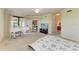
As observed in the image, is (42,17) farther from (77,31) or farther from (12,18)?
(77,31)

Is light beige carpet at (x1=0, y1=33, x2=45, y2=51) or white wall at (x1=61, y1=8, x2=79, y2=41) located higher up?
white wall at (x1=61, y1=8, x2=79, y2=41)

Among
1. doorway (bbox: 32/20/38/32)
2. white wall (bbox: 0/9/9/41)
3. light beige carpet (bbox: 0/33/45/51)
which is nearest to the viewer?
white wall (bbox: 0/9/9/41)

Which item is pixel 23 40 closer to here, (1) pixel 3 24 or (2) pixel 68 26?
(1) pixel 3 24

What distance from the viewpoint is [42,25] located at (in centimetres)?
212

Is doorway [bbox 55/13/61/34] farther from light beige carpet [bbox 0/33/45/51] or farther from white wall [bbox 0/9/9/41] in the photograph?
white wall [bbox 0/9/9/41]

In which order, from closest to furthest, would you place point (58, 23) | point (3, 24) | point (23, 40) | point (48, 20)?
point (3, 24), point (23, 40), point (58, 23), point (48, 20)

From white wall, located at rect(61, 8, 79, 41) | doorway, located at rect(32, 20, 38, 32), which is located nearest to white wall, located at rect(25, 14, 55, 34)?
doorway, located at rect(32, 20, 38, 32)

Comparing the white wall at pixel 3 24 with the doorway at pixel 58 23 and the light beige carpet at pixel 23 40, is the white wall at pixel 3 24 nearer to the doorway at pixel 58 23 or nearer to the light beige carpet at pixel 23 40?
the light beige carpet at pixel 23 40

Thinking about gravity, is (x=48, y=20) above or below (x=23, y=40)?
above

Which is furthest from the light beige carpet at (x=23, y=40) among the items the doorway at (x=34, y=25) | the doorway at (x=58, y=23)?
the doorway at (x=58, y=23)

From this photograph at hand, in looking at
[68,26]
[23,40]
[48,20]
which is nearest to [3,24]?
[23,40]

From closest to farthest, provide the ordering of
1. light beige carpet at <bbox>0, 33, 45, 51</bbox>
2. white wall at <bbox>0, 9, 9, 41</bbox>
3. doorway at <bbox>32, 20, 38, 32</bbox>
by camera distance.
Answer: white wall at <bbox>0, 9, 9, 41</bbox> → light beige carpet at <bbox>0, 33, 45, 51</bbox> → doorway at <bbox>32, 20, 38, 32</bbox>

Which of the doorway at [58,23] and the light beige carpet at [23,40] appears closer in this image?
the light beige carpet at [23,40]
